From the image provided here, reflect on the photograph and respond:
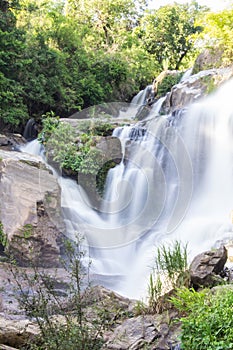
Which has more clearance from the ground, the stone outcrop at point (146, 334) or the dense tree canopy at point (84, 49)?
the dense tree canopy at point (84, 49)

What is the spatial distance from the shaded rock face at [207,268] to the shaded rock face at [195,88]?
743 centimetres

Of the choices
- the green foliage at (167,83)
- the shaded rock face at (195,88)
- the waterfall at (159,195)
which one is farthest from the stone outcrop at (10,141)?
the green foliage at (167,83)

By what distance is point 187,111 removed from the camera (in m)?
10.3

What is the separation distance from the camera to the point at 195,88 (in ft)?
38.7

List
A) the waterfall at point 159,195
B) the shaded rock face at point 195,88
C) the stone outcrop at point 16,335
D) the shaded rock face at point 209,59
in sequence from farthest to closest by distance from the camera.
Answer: the shaded rock face at point 209,59 → the shaded rock face at point 195,88 → the waterfall at point 159,195 → the stone outcrop at point 16,335

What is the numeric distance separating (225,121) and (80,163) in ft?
12.7

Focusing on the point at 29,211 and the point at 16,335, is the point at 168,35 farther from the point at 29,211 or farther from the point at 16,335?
the point at 16,335

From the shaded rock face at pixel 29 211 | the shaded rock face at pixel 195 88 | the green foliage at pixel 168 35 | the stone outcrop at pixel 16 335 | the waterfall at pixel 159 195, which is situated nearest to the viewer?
the stone outcrop at pixel 16 335

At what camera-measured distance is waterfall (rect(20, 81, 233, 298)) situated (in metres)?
7.02

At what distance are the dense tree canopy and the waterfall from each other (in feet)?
12.3

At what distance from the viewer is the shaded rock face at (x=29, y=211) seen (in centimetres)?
657

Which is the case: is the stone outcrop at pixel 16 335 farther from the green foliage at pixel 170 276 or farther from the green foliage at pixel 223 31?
the green foliage at pixel 223 31

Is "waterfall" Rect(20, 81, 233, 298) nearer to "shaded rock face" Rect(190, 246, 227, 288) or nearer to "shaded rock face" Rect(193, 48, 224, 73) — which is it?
"shaded rock face" Rect(190, 246, 227, 288)

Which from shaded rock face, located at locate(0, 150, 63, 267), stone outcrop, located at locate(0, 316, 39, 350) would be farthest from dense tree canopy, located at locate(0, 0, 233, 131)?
stone outcrop, located at locate(0, 316, 39, 350)
